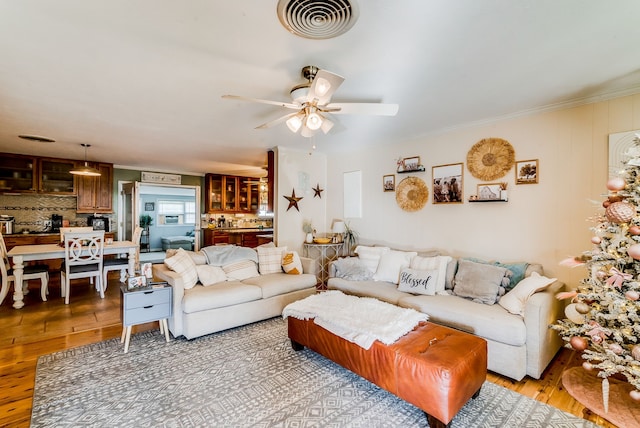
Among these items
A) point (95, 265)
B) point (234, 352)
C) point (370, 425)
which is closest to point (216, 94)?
point (234, 352)

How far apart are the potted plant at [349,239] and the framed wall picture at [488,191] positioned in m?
2.10

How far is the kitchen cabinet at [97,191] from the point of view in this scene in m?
6.20

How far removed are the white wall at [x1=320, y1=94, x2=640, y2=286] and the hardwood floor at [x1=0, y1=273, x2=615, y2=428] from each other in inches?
42.9

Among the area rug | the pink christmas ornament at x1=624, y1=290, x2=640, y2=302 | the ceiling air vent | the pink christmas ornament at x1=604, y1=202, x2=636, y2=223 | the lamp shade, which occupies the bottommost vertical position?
the area rug

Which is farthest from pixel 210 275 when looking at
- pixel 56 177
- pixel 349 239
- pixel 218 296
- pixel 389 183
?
pixel 56 177

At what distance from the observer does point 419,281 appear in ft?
10.7

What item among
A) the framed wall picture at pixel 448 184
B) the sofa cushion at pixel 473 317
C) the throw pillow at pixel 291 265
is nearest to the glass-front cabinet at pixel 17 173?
the throw pillow at pixel 291 265

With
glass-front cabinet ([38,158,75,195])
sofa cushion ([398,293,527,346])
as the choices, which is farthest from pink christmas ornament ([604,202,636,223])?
glass-front cabinet ([38,158,75,195])

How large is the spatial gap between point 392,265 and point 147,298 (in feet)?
9.15

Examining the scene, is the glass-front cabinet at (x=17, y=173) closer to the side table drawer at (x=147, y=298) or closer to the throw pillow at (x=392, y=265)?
the side table drawer at (x=147, y=298)

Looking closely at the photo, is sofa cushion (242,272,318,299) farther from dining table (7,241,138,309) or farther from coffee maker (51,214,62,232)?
coffee maker (51,214,62,232)

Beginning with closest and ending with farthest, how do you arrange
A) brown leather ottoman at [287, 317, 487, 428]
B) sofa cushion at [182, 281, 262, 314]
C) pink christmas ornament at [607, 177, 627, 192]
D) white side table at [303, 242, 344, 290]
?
brown leather ottoman at [287, 317, 487, 428]
pink christmas ornament at [607, 177, 627, 192]
sofa cushion at [182, 281, 262, 314]
white side table at [303, 242, 344, 290]

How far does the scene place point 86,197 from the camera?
625cm

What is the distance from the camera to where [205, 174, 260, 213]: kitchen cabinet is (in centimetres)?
800
